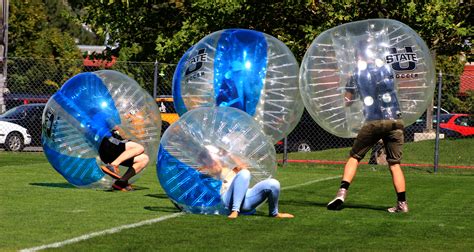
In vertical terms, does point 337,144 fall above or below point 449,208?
below

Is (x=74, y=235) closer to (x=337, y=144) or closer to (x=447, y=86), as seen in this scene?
(x=337, y=144)

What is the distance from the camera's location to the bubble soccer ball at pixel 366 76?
489 inches

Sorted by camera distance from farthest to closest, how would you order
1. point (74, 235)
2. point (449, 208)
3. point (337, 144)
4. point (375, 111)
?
1. point (337, 144)
2. point (449, 208)
3. point (375, 111)
4. point (74, 235)

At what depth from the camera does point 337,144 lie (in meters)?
29.5

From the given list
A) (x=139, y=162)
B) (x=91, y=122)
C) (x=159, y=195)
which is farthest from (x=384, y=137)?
(x=91, y=122)

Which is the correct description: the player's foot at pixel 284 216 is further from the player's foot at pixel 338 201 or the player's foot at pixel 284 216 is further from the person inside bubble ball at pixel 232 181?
the player's foot at pixel 338 201

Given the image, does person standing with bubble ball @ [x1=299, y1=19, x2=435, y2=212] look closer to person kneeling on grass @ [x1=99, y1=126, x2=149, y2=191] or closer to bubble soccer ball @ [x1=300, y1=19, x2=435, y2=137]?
bubble soccer ball @ [x1=300, y1=19, x2=435, y2=137]

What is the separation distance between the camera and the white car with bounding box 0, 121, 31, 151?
2802 cm

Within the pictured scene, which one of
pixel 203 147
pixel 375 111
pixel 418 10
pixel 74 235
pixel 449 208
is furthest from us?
pixel 418 10

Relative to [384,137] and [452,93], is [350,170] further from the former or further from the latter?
[452,93]

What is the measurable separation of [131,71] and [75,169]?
1595 cm

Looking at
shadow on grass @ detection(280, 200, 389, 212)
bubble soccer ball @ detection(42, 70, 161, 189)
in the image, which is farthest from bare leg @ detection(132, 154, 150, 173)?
shadow on grass @ detection(280, 200, 389, 212)

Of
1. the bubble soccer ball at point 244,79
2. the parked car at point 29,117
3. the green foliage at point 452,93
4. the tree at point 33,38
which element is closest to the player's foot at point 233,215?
the bubble soccer ball at point 244,79

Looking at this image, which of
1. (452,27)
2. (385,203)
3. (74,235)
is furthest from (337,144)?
(74,235)
